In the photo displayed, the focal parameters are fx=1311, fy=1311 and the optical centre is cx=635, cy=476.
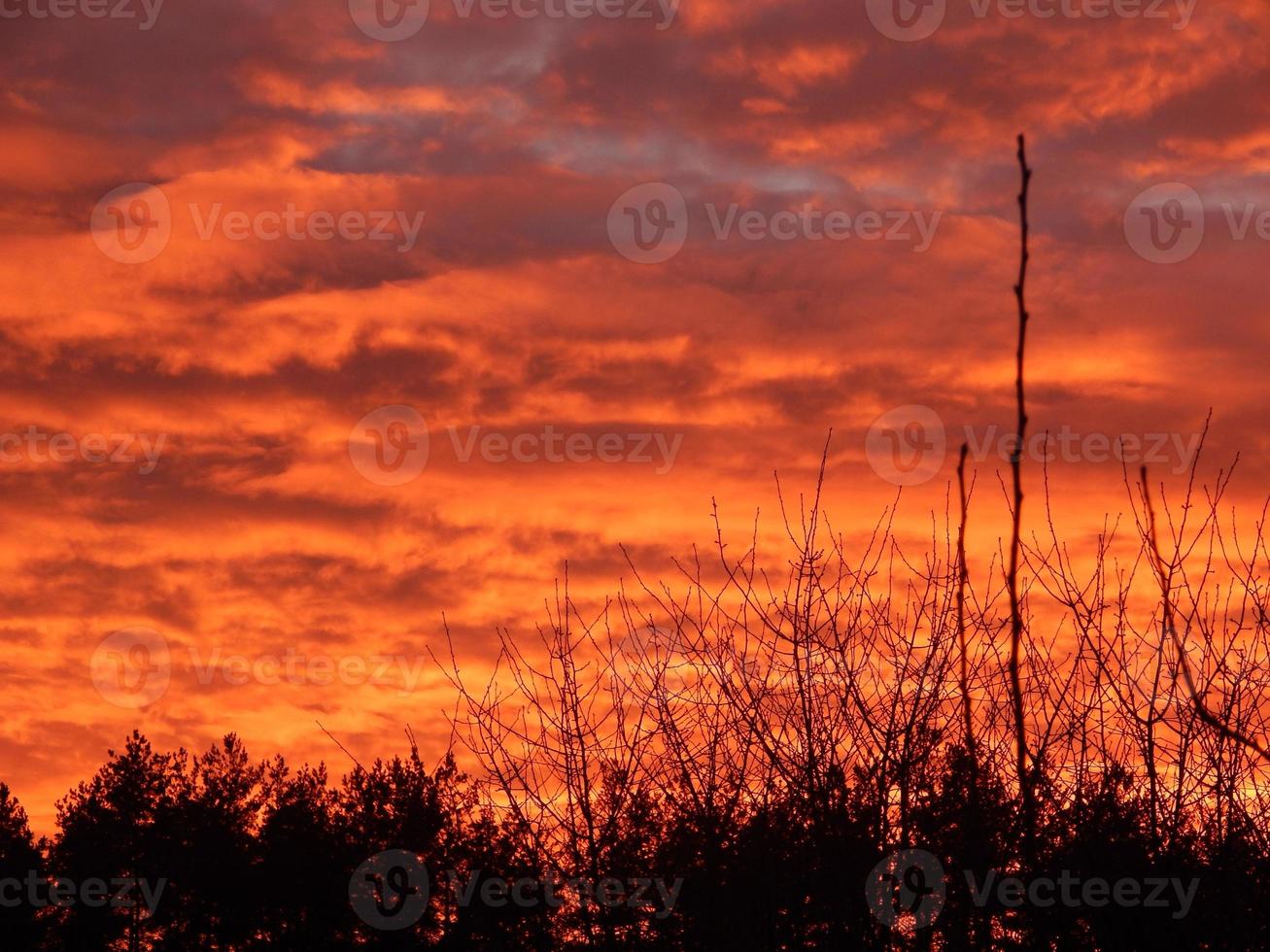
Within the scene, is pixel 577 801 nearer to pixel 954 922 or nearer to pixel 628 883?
pixel 628 883

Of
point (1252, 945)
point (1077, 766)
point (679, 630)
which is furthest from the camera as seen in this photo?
point (679, 630)

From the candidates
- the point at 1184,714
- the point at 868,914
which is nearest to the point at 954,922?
the point at 868,914

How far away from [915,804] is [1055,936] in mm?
1102

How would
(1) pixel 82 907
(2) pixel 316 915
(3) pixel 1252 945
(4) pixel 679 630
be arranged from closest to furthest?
1. (3) pixel 1252 945
2. (4) pixel 679 630
3. (2) pixel 316 915
4. (1) pixel 82 907

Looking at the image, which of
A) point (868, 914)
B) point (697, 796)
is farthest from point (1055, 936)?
point (697, 796)

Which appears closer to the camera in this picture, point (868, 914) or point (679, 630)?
point (868, 914)

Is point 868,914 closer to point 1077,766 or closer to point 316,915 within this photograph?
point 1077,766

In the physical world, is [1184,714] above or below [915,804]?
above

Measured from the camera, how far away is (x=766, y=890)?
6.41m

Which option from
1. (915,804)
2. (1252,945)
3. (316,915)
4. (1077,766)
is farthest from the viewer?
(316,915)

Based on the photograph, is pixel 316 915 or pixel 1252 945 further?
pixel 316 915

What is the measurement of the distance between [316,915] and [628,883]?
39047mm

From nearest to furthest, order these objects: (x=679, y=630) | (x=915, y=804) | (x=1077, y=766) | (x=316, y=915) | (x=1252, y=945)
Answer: (x=1252, y=945) < (x=915, y=804) < (x=1077, y=766) < (x=679, y=630) < (x=316, y=915)

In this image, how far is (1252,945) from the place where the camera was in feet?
20.4
